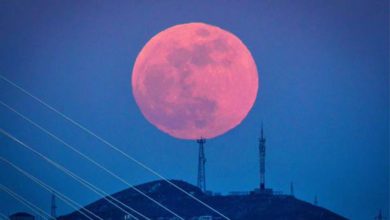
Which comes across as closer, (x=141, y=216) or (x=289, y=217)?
(x=289, y=217)

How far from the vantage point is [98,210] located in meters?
171

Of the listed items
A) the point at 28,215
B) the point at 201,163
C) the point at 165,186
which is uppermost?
the point at 165,186

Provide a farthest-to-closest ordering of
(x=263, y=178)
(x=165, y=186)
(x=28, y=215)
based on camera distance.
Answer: (x=165, y=186) → (x=263, y=178) → (x=28, y=215)

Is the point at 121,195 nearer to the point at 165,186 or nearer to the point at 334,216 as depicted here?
the point at 165,186

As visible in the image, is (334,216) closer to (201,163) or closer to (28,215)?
(201,163)

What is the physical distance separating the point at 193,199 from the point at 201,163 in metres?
25.7

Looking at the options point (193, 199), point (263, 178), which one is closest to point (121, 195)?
point (193, 199)

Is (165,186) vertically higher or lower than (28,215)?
higher

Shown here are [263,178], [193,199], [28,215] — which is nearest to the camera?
[28,215]

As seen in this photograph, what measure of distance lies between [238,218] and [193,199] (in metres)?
9.45

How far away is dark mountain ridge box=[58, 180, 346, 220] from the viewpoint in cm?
15750

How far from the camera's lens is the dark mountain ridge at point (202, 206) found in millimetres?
157500

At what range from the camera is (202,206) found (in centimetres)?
16588

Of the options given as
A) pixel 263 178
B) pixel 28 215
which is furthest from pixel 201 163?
pixel 28 215
